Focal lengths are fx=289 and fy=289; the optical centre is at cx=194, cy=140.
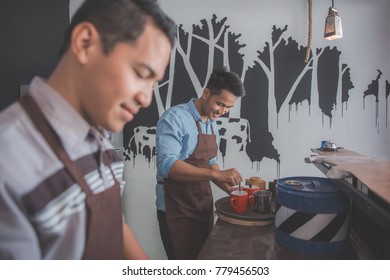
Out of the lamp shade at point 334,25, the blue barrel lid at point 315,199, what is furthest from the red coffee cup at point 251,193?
the lamp shade at point 334,25

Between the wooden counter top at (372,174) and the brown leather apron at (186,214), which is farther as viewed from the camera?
the brown leather apron at (186,214)

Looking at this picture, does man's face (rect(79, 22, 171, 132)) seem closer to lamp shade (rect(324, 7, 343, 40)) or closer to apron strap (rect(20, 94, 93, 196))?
apron strap (rect(20, 94, 93, 196))

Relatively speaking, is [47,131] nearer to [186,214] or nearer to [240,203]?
[240,203]

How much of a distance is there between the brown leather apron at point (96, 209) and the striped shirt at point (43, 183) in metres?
0.01

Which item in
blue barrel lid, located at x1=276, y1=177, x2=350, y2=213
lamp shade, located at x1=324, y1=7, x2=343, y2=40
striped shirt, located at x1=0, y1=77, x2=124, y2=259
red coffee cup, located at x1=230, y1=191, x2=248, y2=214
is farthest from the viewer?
lamp shade, located at x1=324, y1=7, x2=343, y2=40

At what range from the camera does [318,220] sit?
99cm

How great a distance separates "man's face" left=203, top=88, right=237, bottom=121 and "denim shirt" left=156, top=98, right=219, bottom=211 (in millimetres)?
73

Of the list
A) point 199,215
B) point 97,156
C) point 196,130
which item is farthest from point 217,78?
point 97,156

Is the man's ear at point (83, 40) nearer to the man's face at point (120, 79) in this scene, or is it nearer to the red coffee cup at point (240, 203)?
the man's face at point (120, 79)

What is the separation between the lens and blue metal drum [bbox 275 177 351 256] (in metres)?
0.99

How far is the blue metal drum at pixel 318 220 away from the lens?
0.99 m

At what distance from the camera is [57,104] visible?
56 cm

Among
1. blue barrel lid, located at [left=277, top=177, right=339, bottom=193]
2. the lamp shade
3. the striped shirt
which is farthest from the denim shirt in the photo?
the lamp shade

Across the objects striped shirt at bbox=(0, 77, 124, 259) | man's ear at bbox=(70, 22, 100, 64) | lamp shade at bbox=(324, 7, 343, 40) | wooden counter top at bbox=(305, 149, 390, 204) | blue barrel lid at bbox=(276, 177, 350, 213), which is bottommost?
blue barrel lid at bbox=(276, 177, 350, 213)
